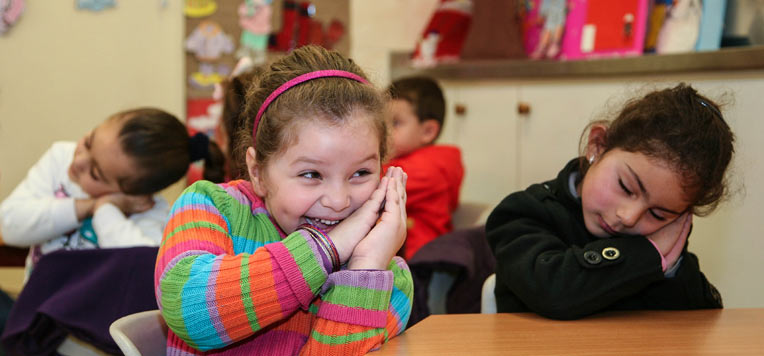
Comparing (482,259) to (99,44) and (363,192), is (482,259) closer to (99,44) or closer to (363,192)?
(363,192)

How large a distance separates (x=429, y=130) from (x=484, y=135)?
0.35 m

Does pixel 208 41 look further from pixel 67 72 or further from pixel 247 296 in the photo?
pixel 247 296

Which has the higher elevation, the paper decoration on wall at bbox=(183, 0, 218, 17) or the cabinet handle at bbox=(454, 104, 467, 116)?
the paper decoration on wall at bbox=(183, 0, 218, 17)

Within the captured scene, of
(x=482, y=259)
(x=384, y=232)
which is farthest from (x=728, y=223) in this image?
(x=384, y=232)

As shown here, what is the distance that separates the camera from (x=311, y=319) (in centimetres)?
117

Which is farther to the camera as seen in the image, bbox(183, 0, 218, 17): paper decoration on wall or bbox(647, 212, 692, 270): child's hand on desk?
bbox(183, 0, 218, 17): paper decoration on wall

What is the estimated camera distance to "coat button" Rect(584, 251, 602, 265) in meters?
1.28

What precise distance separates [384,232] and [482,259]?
0.92 meters

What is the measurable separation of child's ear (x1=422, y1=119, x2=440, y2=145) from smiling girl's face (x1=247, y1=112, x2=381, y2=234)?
5.70 ft

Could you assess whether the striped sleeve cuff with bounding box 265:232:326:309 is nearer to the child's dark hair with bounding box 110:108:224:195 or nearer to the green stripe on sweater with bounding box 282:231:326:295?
the green stripe on sweater with bounding box 282:231:326:295

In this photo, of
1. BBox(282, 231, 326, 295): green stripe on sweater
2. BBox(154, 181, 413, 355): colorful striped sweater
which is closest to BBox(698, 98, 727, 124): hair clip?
BBox(154, 181, 413, 355): colorful striped sweater

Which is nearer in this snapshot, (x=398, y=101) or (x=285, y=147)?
(x=285, y=147)

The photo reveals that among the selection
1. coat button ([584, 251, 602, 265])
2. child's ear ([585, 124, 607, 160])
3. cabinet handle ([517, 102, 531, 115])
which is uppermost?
child's ear ([585, 124, 607, 160])

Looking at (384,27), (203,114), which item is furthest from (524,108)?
(203,114)
